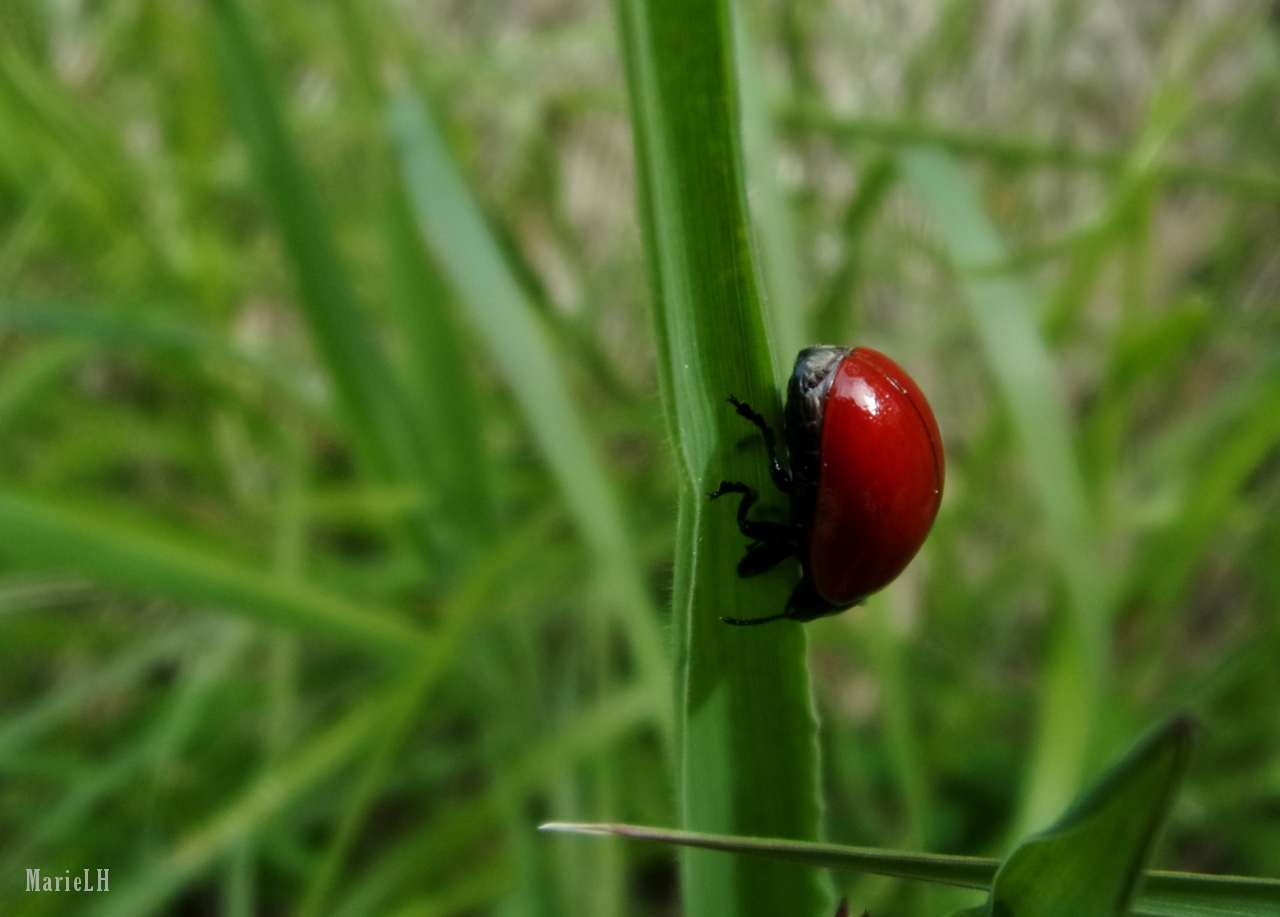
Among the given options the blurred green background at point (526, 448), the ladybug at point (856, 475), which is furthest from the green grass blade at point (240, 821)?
the ladybug at point (856, 475)

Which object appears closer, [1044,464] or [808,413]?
[808,413]

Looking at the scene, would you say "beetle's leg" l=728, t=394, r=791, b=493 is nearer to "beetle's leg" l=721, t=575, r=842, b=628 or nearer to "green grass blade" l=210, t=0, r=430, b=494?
"beetle's leg" l=721, t=575, r=842, b=628

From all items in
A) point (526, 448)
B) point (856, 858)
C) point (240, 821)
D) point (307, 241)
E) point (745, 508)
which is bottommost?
point (240, 821)

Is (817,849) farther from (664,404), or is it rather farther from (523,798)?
(523,798)

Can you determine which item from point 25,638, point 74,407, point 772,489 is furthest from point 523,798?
point 74,407

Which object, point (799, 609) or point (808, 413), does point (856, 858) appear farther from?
point (808, 413)

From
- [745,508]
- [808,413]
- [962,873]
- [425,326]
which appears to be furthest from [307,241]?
[962,873]
